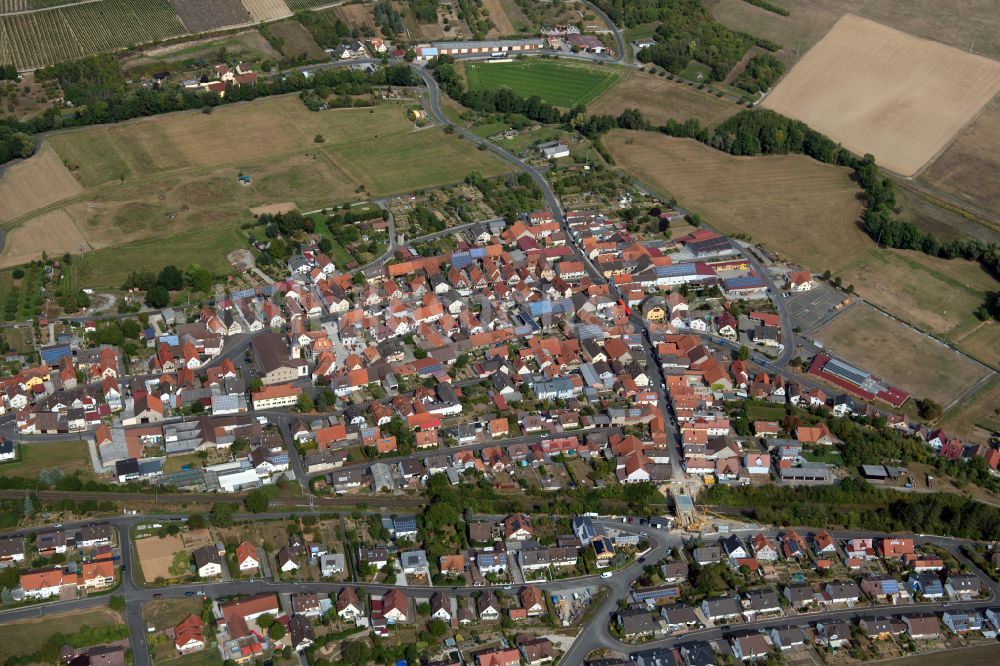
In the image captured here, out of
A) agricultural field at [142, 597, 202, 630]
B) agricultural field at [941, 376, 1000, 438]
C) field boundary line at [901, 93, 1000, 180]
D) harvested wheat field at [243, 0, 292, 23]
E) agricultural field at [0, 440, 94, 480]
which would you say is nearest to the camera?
agricultural field at [142, 597, 202, 630]

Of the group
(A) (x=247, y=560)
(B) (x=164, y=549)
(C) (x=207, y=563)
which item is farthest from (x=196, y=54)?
(A) (x=247, y=560)

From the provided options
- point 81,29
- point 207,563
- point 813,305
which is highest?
point 81,29

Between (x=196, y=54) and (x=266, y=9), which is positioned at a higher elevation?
(x=266, y=9)

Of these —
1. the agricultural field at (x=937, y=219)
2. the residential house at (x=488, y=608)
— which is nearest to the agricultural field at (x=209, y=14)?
the agricultural field at (x=937, y=219)

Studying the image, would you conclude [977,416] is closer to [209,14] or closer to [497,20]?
[497,20]

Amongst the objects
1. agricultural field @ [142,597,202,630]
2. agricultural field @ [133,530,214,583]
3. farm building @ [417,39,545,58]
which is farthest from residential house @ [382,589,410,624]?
farm building @ [417,39,545,58]

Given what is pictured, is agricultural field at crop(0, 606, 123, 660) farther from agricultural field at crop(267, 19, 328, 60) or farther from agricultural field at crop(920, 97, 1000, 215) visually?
agricultural field at crop(920, 97, 1000, 215)
